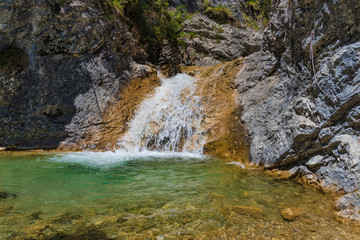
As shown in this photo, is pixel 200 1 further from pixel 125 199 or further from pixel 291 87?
pixel 125 199

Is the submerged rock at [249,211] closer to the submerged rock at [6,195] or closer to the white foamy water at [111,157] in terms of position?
the white foamy water at [111,157]

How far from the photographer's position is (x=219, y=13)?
16.1 meters

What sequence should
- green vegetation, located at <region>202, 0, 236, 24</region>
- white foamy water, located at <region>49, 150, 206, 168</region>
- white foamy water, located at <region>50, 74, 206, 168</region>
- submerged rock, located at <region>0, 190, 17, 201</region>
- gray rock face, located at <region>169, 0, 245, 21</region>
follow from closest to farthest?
submerged rock, located at <region>0, 190, 17, 201</region> < white foamy water, located at <region>49, 150, 206, 168</region> < white foamy water, located at <region>50, 74, 206, 168</region> < gray rock face, located at <region>169, 0, 245, 21</region> < green vegetation, located at <region>202, 0, 236, 24</region>

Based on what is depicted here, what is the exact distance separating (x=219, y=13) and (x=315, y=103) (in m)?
13.5

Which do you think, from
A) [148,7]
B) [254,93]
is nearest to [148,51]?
[148,7]

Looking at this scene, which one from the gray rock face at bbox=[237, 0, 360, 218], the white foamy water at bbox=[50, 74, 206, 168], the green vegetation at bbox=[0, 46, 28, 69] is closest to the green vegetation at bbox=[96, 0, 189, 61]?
the green vegetation at bbox=[0, 46, 28, 69]

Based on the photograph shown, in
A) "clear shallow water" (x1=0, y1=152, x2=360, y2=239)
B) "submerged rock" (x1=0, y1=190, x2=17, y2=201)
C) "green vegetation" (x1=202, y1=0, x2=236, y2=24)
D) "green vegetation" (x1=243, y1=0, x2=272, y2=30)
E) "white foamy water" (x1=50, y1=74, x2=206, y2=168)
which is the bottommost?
"submerged rock" (x1=0, y1=190, x2=17, y2=201)

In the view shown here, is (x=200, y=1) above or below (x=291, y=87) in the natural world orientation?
above

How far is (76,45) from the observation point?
29.7 ft

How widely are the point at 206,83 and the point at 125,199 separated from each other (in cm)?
Answer: 673

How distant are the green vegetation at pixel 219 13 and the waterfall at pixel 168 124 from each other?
880 centimetres

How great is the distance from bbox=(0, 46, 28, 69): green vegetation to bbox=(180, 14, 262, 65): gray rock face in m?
7.89

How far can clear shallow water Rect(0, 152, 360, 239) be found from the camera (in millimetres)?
2676

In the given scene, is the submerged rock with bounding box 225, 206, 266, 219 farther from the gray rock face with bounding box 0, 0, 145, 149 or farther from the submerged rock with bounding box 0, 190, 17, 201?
the gray rock face with bounding box 0, 0, 145, 149
